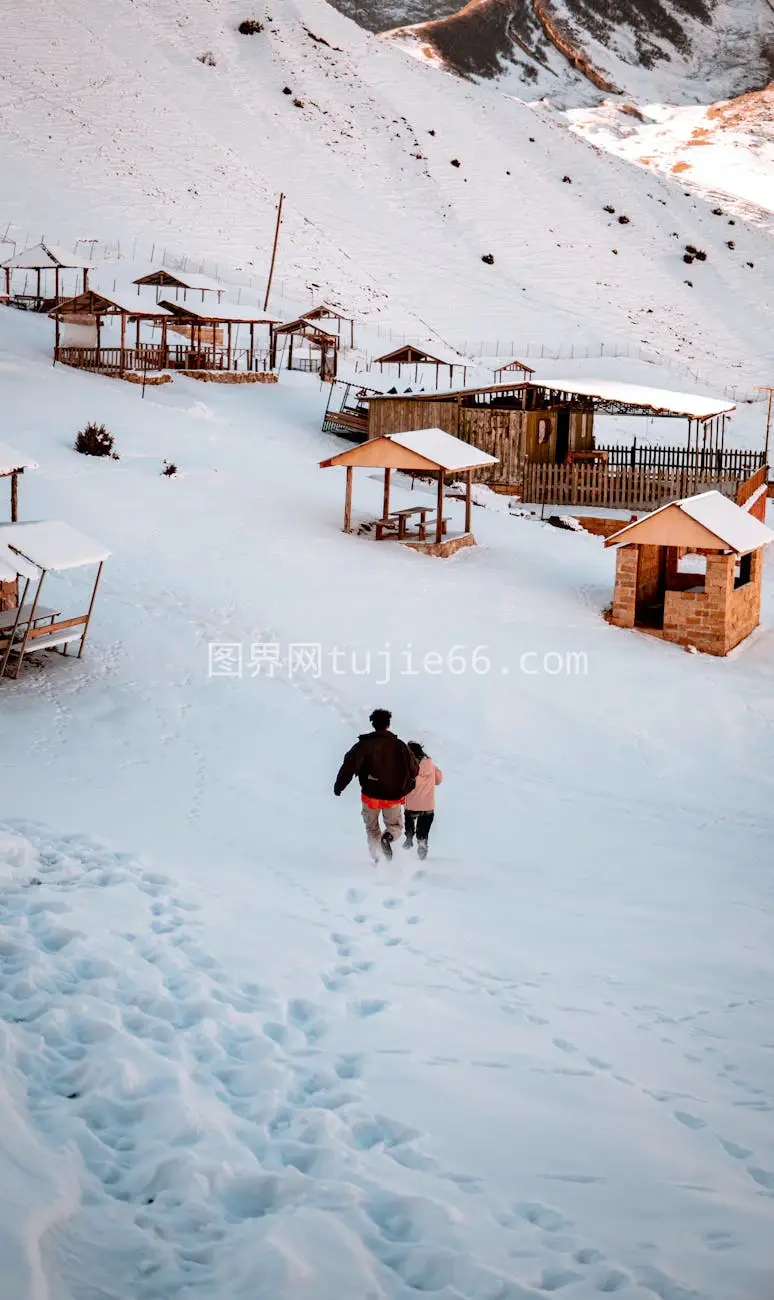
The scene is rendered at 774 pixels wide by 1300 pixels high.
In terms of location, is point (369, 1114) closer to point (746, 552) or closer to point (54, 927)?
point (54, 927)

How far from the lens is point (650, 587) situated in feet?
60.1

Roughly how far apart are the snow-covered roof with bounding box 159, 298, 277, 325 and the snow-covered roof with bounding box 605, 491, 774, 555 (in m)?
17.5

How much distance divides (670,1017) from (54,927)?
3.54 m

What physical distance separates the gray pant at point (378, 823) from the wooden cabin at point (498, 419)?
19.4m

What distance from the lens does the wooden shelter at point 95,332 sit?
29.1 metres

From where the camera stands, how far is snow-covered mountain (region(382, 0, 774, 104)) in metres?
94.4

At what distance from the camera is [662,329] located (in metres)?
54.8

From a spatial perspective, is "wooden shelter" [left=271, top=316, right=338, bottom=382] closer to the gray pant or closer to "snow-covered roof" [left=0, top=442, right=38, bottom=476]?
"snow-covered roof" [left=0, top=442, right=38, bottom=476]

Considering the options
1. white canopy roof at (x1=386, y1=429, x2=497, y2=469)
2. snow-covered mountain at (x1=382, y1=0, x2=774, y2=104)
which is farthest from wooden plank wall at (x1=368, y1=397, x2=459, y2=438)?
snow-covered mountain at (x1=382, y1=0, x2=774, y2=104)

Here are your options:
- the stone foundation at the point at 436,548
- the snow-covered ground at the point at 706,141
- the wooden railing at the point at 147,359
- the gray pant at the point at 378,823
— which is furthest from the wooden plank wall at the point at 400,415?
the snow-covered ground at the point at 706,141

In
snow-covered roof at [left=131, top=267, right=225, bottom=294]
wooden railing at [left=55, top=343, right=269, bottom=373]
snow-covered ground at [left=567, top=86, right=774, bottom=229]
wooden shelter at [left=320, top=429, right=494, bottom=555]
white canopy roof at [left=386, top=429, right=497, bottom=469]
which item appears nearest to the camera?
wooden shelter at [left=320, top=429, right=494, bottom=555]

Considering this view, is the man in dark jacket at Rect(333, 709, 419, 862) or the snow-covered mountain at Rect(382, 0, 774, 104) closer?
the man in dark jacket at Rect(333, 709, 419, 862)

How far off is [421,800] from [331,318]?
37.7m

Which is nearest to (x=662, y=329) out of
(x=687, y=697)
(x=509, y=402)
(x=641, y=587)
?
(x=509, y=402)
